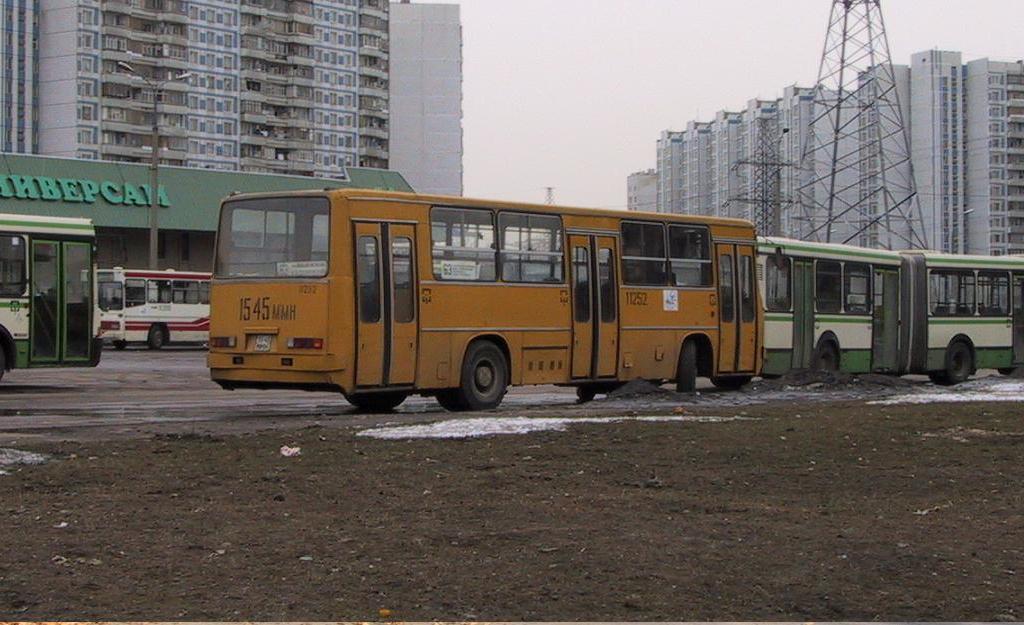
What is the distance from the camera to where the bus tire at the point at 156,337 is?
4966 centimetres

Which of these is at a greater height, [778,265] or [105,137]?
[105,137]

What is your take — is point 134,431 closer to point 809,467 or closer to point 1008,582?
point 809,467

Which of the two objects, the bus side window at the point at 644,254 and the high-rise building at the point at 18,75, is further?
the high-rise building at the point at 18,75

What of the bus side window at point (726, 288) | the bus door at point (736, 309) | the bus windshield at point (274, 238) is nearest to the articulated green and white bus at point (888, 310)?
the bus door at point (736, 309)

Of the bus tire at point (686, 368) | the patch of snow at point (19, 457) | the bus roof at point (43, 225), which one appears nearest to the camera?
the patch of snow at point (19, 457)

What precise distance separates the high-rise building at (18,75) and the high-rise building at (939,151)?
188ft

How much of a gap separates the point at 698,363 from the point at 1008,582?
16529mm

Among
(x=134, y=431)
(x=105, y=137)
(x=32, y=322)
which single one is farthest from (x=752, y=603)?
(x=105, y=137)

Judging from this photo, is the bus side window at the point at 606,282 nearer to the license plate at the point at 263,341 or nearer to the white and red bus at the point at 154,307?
the license plate at the point at 263,341

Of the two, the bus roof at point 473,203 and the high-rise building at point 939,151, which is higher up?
the high-rise building at point 939,151

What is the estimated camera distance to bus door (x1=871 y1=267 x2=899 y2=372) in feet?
94.3

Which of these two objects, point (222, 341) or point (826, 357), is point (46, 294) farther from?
point (826, 357)

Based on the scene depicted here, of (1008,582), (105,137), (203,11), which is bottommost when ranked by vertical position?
(1008,582)

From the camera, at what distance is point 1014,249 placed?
140000 mm
